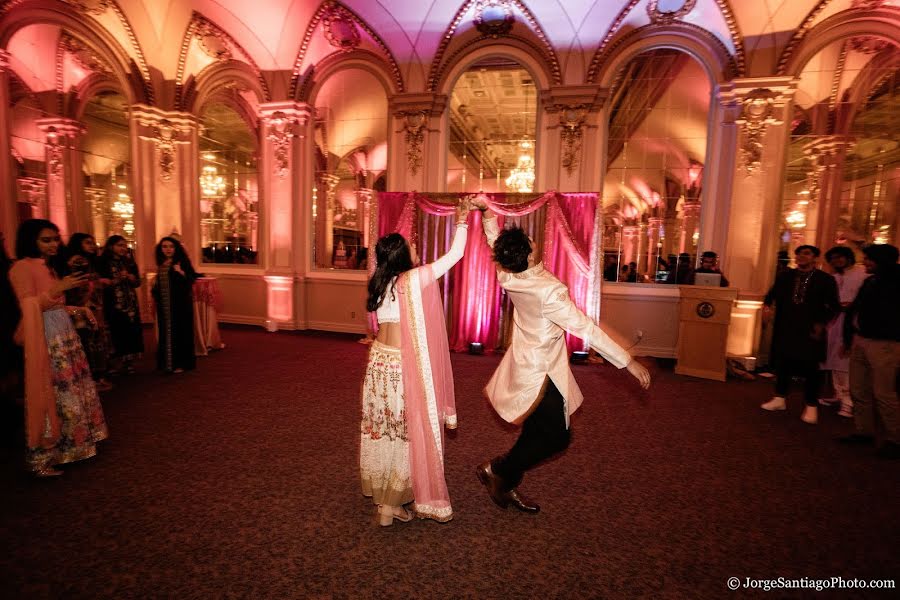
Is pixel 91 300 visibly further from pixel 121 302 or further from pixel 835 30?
pixel 835 30

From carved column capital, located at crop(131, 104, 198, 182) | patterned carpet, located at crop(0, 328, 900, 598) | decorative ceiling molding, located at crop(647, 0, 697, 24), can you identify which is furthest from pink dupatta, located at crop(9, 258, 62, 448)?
decorative ceiling molding, located at crop(647, 0, 697, 24)

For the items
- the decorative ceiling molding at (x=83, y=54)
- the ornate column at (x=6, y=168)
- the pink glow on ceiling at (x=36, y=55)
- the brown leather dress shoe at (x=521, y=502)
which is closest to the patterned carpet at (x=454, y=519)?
the brown leather dress shoe at (x=521, y=502)

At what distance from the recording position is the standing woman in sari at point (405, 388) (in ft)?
7.21

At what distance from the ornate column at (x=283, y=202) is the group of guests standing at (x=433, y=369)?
6.50 m

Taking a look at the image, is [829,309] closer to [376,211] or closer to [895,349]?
[895,349]

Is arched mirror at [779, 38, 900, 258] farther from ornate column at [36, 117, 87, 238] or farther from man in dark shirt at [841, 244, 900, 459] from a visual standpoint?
ornate column at [36, 117, 87, 238]

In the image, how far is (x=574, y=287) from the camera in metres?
6.63

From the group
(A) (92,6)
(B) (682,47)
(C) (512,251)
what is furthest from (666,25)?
(A) (92,6)

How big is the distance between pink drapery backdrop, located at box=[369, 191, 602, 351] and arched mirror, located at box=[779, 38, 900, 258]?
3108 mm

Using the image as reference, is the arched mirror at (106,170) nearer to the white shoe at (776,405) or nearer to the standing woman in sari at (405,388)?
the standing woman in sari at (405,388)

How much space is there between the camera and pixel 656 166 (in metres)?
7.16

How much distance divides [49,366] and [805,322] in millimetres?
6050

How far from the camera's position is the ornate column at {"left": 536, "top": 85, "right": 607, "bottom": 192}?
22.9 ft

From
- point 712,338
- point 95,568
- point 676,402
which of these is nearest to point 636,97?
point 712,338
